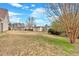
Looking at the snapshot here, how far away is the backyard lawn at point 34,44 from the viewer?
255cm

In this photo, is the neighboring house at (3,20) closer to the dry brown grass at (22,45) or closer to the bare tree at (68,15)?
the dry brown grass at (22,45)

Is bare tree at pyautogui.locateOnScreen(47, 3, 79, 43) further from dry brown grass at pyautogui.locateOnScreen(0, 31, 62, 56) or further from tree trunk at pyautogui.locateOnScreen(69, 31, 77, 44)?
dry brown grass at pyautogui.locateOnScreen(0, 31, 62, 56)

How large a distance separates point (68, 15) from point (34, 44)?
1.57 feet

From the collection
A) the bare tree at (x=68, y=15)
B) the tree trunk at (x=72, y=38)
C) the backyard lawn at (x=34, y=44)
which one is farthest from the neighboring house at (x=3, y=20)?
the tree trunk at (x=72, y=38)

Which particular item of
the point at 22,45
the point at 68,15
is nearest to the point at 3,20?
the point at 22,45

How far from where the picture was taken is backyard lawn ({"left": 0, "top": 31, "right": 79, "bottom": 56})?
2553 millimetres

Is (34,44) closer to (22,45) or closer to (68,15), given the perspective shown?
(22,45)

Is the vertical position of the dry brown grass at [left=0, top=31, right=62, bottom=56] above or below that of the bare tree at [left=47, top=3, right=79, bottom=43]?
below

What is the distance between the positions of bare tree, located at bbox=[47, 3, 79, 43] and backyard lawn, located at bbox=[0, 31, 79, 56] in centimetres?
10

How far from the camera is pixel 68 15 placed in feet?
8.48

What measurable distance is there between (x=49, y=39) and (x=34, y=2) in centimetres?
43

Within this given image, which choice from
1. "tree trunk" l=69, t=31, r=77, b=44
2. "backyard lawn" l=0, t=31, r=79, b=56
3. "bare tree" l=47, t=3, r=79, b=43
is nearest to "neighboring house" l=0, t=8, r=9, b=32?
"backyard lawn" l=0, t=31, r=79, b=56

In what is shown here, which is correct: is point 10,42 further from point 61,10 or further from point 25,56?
point 61,10

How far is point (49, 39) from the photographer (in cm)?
260
